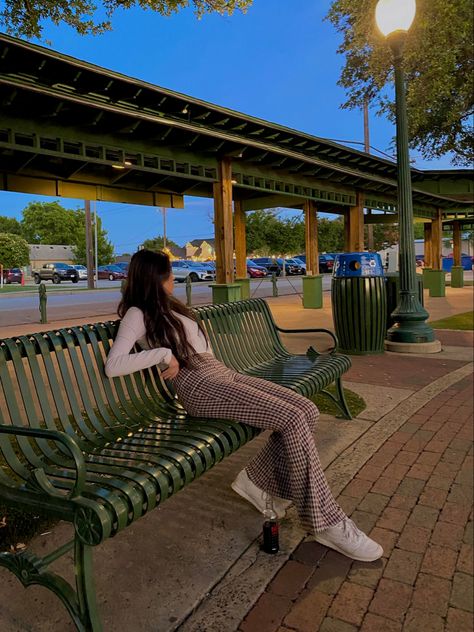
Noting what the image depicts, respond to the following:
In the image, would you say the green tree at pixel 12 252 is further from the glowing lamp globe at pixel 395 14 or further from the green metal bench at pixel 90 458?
the green metal bench at pixel 90 458

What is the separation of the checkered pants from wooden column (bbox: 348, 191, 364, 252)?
11.7m

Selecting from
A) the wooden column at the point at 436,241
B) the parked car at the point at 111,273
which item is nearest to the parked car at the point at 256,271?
the parked car at the point at 111,273

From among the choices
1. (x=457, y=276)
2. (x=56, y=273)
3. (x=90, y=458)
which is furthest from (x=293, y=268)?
(x=90, y=458)

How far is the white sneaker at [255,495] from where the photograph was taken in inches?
112

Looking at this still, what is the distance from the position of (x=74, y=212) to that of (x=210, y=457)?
245 ft

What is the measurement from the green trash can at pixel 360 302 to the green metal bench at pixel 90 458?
4491 millimetres

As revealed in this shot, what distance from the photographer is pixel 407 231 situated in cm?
793

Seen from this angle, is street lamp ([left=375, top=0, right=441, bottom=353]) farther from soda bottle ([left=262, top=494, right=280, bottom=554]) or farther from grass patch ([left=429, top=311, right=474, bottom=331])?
soda bottle ([left=262, top=494, right=280, bottom=554])

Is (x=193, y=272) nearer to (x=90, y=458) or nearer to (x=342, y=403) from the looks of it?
(x=342, y=403)

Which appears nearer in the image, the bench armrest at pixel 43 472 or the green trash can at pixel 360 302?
the bench armrest at pixel 43 472

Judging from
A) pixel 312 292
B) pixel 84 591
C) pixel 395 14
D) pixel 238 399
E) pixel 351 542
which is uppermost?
pixel 395 14

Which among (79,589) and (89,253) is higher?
(89,253)

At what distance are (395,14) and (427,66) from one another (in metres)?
4.41

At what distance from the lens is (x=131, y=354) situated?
2.74m
